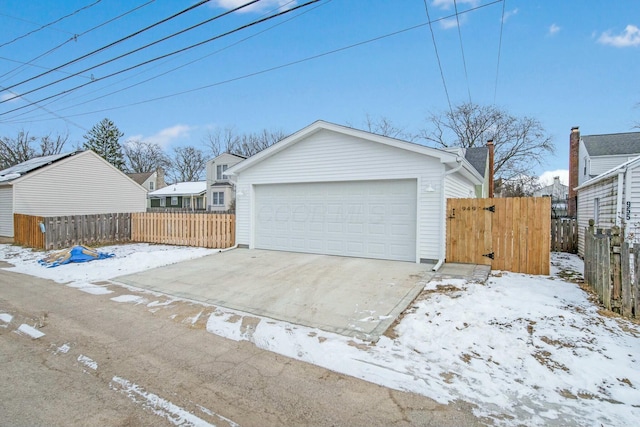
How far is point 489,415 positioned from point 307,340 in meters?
2.09

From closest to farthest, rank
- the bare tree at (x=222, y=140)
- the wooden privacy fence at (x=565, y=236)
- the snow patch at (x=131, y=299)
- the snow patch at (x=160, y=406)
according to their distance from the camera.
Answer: the snow patch at (x=160, y=406), the snow patch at (x=131, y=299), the wooden privacy fence at (x=565, y=236), the bare tree at (x=222, y=140)

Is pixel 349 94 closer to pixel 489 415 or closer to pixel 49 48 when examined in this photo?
pixel 49 48

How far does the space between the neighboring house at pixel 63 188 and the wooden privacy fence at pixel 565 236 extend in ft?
75.2

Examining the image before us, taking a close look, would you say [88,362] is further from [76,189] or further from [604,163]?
[604,163]

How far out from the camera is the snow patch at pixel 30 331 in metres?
4.21

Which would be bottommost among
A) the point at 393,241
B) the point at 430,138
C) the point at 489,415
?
the point at 489,415

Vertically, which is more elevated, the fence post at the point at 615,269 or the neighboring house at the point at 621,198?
the neighboring house at the point at 621,198

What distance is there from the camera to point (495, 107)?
97.7 ft

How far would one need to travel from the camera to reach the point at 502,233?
7699 millimetres

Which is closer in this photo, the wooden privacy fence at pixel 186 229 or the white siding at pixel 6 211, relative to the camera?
the wooden privacy fence at pixel 186 229

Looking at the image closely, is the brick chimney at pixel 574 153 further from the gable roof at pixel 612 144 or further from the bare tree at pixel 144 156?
the bare tree at pixel 144 156

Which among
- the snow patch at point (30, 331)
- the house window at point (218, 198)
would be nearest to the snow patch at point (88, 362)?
the snow patch at point (30, 331)

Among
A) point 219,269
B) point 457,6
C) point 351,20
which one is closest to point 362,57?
point 351,20

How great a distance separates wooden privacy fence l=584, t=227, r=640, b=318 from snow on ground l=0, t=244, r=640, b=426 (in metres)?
0.27
